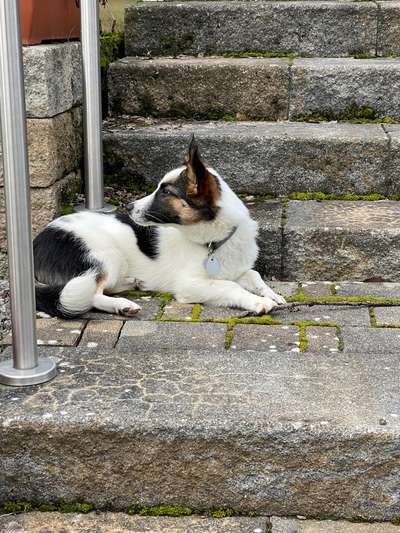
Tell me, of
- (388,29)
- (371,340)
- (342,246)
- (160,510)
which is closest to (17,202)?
(160,510)

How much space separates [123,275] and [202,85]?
5.47 feet

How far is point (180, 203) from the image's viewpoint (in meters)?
3.83

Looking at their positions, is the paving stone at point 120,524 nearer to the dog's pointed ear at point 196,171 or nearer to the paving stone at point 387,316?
the paving stone at point 387,316

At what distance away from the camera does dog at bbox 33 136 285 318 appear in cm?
359

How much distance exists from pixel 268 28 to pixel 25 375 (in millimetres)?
3647

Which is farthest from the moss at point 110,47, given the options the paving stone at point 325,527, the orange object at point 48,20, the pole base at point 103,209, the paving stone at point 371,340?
the paving stone at point 325,527

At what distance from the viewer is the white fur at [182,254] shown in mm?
3797

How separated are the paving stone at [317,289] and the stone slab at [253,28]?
216 cm

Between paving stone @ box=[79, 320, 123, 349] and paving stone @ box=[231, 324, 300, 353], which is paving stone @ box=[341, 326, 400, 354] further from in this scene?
paving stone @ box=[79, 320, 123, 349]

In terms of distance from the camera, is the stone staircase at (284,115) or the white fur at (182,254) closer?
the white fur at (182,254)

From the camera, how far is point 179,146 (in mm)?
4578

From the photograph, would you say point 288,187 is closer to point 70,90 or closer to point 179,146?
point 179,146

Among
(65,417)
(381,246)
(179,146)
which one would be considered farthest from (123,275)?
(65,417)

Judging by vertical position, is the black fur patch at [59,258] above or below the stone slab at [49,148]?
below
